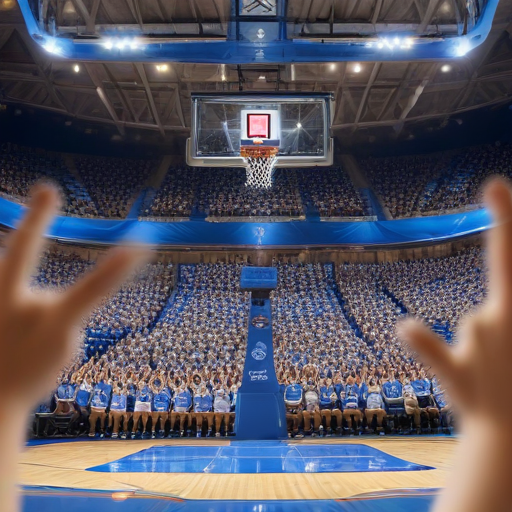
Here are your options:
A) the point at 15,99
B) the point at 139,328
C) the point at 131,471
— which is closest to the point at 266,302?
the point at 139,328

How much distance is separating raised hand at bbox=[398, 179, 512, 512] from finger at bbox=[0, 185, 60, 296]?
2.21ft

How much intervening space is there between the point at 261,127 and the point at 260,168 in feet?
4.55

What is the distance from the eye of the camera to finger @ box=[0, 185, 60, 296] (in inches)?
34.8

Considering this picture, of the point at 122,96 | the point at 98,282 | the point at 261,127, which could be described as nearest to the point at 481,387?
the point at 98,282

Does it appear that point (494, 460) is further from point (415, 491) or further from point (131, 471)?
point (131, 471)

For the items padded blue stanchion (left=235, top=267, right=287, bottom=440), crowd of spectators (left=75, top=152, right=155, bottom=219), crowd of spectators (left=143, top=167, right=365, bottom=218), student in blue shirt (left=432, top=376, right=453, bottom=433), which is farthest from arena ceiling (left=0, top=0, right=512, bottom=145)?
student in blue shirt (left=432, top=376, right=453, bottom=433)

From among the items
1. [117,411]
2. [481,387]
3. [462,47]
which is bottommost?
[117,411]

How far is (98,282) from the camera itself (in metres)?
0.92

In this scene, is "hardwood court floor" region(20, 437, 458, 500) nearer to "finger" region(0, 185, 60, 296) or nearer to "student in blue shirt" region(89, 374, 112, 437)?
"student in blue shirt" region(89, 374, 112, 437)

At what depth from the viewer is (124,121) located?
27.5 meters

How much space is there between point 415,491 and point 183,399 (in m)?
8.13

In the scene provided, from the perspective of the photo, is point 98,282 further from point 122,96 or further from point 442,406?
point 122,96

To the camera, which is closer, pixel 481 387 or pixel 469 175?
pixel 481 387

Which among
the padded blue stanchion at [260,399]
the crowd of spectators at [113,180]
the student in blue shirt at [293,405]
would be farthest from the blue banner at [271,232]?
the student in blue shirt at [293,405]
